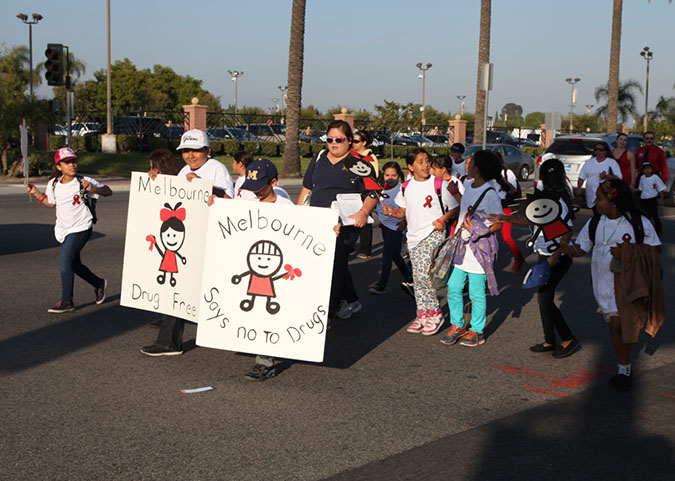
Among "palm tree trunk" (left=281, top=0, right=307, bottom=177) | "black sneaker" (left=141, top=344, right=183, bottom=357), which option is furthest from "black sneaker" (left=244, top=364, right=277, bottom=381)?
"palm tree trunk" (left=281, top=0, right=307, bottom=177)

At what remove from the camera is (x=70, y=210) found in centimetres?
788

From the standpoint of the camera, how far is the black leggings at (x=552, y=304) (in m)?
6.43

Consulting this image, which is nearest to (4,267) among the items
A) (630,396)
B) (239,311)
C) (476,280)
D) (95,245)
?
(95,245)

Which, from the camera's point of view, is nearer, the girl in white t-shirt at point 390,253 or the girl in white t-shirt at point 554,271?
the girl in white t-shirt at point 554,271

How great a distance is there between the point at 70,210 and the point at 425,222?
11.7 feet

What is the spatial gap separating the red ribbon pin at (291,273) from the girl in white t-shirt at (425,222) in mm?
1612

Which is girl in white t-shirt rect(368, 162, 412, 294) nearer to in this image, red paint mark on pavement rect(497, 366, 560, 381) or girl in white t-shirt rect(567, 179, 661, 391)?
red paint mark on pavement rect(497, 366, 560, 381)

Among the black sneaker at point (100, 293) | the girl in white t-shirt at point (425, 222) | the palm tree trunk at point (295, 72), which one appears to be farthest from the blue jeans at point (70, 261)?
the palm tree trunk at point (295, 72)

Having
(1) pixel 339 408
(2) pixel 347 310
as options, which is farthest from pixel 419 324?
(1) pixel 339 408

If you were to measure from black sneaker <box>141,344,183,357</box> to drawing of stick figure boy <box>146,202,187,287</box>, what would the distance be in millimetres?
525

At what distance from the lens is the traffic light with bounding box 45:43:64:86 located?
22.1m

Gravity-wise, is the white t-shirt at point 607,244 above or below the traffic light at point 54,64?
below

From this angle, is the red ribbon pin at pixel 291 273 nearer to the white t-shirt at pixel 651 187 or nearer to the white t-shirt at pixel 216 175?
the white t-shirt at pixel 216 175

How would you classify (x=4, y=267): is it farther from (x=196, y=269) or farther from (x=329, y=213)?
(x=329, y=213)
